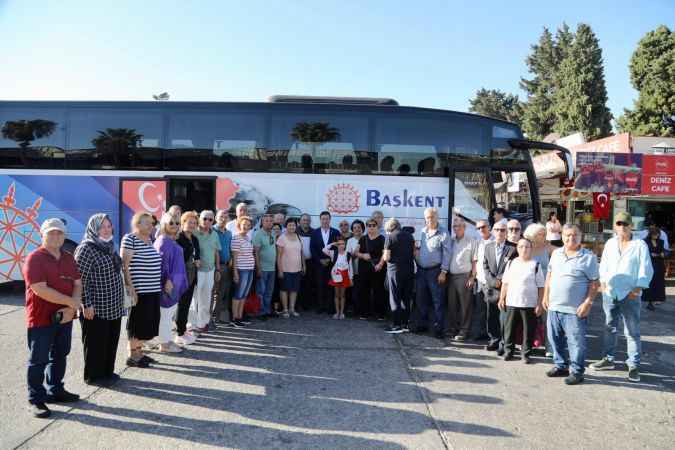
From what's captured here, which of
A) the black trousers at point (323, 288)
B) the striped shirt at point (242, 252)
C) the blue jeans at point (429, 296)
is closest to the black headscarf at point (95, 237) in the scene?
the striped shirt at point (242, 252)

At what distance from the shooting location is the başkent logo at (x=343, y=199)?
8.67 meters

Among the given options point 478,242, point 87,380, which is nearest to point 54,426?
point 87,380

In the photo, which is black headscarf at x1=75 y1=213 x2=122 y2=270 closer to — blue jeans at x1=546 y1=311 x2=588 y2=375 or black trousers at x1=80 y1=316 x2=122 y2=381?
black trousers at x1=80 y1=316 x2=122 y2=381

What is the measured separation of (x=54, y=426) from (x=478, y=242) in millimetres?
5666

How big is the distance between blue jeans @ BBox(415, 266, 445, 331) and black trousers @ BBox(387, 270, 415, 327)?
6.2 inches

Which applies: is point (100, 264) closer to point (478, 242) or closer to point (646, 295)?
point (478, 242)

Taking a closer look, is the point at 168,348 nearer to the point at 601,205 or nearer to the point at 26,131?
the point at 26,131

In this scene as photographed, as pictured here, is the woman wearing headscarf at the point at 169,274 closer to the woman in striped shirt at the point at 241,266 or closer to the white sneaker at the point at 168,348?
the white sneaker at the point at 168,348

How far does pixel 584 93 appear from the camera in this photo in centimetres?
4222

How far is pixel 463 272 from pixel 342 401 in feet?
10.2

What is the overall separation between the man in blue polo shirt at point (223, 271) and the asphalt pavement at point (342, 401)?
1026 millimetres

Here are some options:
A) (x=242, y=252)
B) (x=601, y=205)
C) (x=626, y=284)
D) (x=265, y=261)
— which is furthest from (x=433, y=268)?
(x=601, y=205)

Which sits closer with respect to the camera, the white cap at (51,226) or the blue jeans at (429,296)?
the white cap at (51,226)

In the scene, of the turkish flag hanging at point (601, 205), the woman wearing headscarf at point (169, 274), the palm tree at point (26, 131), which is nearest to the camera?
the woman wearing headscarf at point (169, 274)
